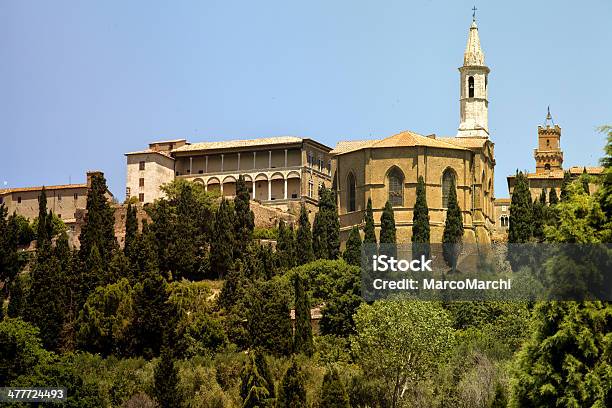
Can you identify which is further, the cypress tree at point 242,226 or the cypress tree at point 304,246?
the cypress tree at point 304,246

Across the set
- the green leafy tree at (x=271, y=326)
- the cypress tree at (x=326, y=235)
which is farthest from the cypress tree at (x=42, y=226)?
the green leafy tree at (x=271, y=326)

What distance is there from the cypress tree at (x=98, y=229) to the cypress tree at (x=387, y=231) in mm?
11889

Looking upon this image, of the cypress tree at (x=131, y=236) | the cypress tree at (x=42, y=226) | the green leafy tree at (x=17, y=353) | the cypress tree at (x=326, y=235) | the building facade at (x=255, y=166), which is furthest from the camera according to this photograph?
the building facade at (x=255, y=166)

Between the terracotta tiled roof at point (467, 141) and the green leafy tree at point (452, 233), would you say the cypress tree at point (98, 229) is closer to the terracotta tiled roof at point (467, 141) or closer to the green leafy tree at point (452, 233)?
the green leafy tree at point (452, 233)

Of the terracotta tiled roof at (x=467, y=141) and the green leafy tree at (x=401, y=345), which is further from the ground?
the terracotta tiled roof at (x=467, y=141)

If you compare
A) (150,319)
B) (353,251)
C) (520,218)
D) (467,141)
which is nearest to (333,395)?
(150,319)

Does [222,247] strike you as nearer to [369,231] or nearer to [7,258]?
[369,231]

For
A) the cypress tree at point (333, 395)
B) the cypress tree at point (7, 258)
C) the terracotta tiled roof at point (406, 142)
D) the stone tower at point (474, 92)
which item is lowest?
the cypress tree at point (333, 395)

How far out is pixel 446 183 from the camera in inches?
2815

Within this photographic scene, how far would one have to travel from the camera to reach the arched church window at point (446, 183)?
233ft

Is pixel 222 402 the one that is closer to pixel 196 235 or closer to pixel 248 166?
pixel 196 235

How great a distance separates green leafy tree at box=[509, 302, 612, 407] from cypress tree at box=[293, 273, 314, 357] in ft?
79.8

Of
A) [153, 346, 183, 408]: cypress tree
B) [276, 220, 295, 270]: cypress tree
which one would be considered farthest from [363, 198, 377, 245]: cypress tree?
[153, 346, 183, 408]: cypress tree

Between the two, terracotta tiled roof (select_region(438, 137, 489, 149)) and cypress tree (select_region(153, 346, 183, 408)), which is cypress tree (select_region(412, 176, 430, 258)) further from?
cypress tree (select_region(153, 346, 183, 408))
